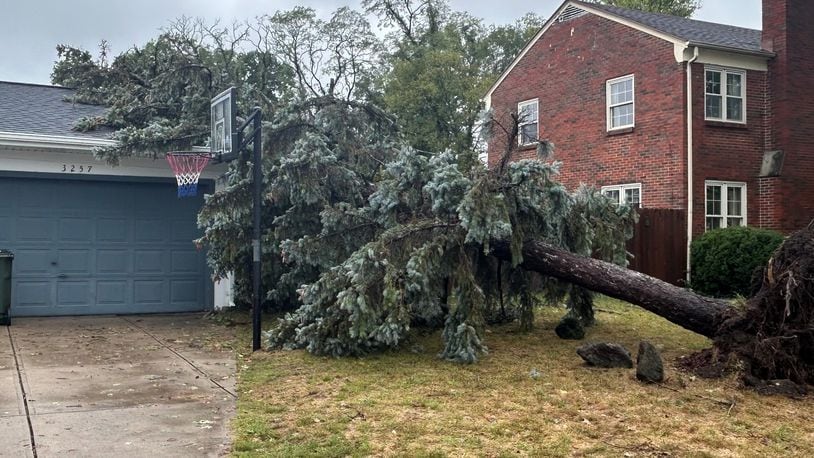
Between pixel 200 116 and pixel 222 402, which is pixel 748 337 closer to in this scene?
pixel 222 402

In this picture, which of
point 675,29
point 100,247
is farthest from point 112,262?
point 675,29

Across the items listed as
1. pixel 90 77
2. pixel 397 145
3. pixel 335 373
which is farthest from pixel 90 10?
pixel 335 373

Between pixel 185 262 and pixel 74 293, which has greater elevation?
pixel 185 262

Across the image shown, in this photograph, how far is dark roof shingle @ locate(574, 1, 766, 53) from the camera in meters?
17.2

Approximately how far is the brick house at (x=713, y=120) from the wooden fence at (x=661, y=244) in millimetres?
310

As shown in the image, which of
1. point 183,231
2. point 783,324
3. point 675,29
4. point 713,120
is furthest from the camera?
point 675,29

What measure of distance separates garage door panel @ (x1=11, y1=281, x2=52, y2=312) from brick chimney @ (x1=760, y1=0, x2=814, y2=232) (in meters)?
15.5

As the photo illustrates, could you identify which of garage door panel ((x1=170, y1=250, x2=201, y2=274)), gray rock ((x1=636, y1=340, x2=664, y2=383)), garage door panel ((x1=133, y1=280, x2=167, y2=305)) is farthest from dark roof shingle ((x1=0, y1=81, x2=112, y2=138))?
gray rock ((x1=636, y1=340, x2=664, y2=383))

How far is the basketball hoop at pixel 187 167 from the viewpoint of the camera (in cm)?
1045

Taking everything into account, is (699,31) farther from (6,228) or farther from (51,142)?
(6,228)

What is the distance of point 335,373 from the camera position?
7.44m

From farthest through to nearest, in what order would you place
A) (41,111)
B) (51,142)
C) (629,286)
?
(41,111)
(51,142)
(629,286)

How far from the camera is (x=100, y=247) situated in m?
12.0

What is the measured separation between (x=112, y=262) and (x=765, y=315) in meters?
9.72
